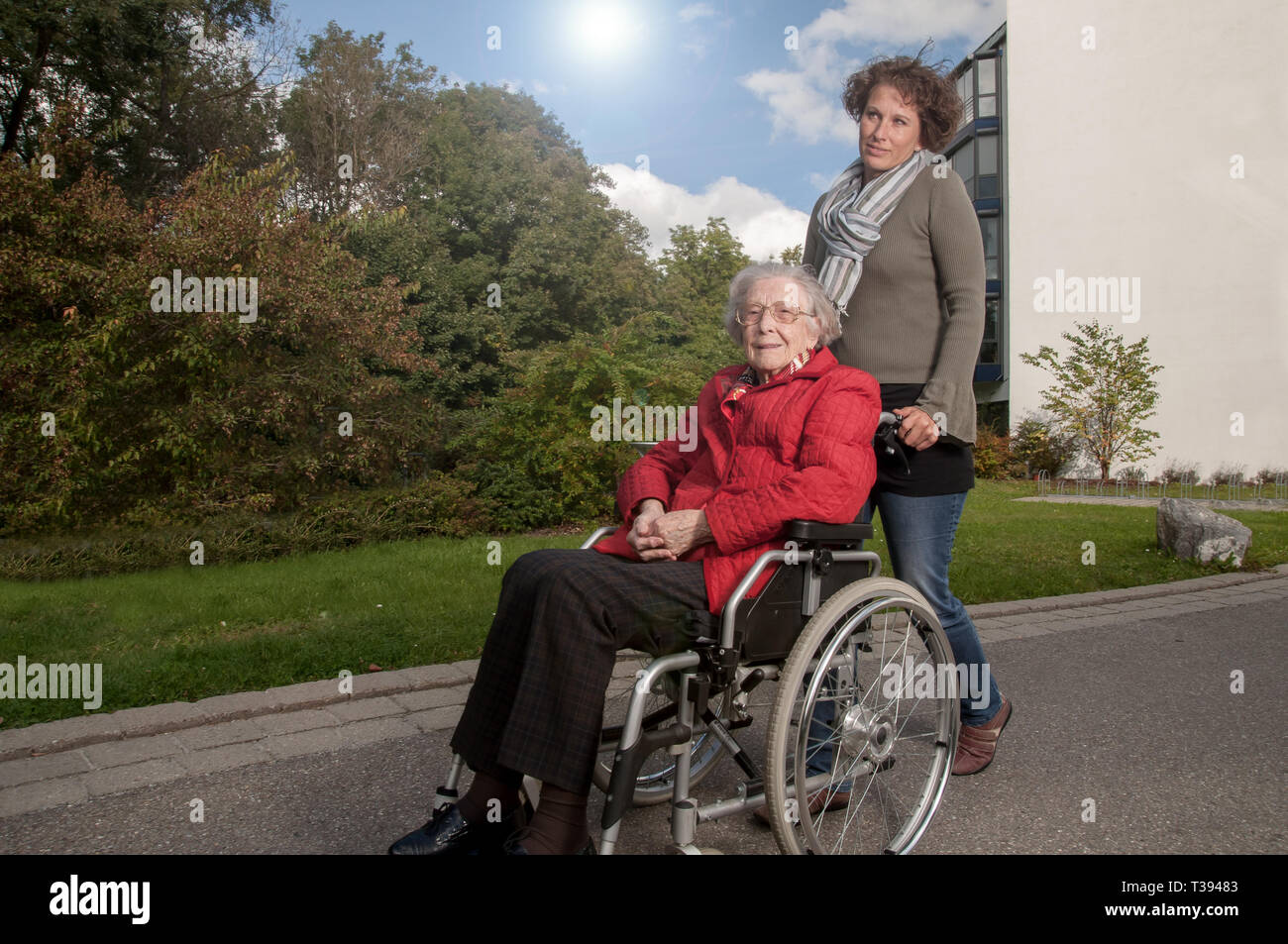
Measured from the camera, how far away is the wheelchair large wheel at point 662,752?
7.75 ft

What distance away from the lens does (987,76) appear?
27.3 metres

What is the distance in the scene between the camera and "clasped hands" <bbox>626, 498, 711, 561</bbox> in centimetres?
239

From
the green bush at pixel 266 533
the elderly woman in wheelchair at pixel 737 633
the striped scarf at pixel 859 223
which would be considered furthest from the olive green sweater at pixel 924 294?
the green bush at pixel 266 533

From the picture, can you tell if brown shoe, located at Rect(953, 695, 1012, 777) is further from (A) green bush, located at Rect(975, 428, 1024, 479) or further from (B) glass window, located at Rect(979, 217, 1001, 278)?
(B) glass window, located at Rect(979, 217, 1001, 278)

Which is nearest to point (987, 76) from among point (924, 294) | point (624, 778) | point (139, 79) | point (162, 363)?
point (139, 79)

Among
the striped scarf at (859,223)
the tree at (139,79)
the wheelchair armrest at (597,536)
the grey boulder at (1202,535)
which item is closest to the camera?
the wheelchair armrest at (597,536)

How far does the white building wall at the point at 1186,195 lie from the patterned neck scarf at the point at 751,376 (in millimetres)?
21710

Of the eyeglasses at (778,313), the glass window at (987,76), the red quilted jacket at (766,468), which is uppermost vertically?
the glass window at (987,76)

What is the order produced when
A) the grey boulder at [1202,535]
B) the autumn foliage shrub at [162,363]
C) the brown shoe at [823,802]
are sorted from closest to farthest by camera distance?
the brown shoe at [823,802] < the grey boulder at [1202,535] < the autumn foliage shrub at [162,363]

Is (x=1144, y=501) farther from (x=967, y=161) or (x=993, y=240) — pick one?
(x=967, y=161)

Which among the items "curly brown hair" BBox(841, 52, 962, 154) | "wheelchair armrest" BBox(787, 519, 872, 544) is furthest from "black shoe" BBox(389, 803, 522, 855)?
"curly brown hair" BBox(841, 52, 962, 154)

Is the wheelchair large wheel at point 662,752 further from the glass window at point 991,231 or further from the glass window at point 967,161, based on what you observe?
the glass window at point 967,161

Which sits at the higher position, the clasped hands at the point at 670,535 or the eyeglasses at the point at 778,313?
the eyeglasses at the point at 778,313

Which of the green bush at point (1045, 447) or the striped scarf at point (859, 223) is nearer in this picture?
the striped scarf at point (859, 223)
